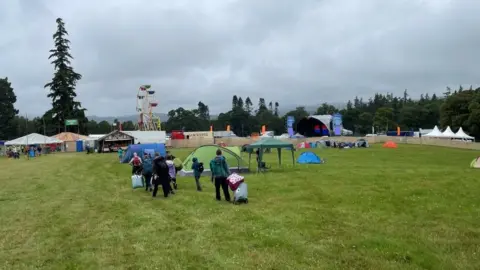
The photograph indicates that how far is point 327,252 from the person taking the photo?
7.75 m

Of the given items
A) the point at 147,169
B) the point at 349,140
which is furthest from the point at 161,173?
the point at 349,140

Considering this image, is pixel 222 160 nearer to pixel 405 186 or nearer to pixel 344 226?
pixel 344 226

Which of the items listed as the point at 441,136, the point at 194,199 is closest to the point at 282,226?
the point at 194,199

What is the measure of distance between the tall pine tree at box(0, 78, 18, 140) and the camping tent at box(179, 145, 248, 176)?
264 feet

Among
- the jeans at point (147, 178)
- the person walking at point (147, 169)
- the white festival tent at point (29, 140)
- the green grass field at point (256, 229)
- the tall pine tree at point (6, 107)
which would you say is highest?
the tall pine tree at point (6, 107)

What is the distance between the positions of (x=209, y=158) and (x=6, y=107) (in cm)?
8198

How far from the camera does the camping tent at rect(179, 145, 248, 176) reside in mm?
22250

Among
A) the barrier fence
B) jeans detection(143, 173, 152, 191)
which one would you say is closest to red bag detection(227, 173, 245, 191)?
jeans detection(143, 173, 152, 191)

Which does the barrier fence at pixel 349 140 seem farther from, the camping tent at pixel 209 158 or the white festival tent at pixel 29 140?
the camping tent at pixel 209 158

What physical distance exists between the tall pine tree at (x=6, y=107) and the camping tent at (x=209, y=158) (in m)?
80.4

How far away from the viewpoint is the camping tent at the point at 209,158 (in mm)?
22250

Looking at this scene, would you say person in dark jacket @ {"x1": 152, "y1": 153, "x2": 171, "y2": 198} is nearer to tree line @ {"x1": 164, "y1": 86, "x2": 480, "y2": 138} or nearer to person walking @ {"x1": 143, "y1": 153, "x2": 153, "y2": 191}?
person walking @ {"x1": 143, "y1": 153, "x2": 153, "y2": 191}

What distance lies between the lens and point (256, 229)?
9.59 metres

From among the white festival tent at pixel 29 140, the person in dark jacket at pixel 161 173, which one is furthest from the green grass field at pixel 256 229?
the white festival tent at pixel 29 140
